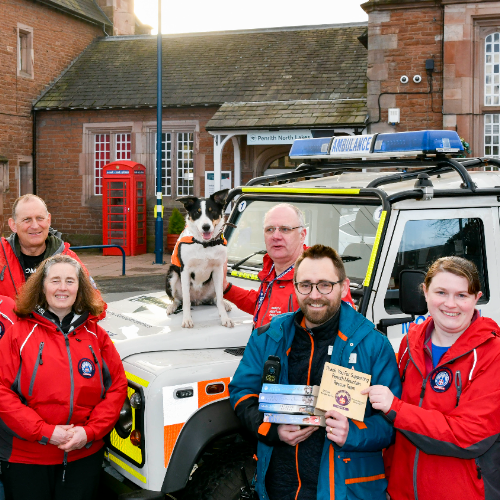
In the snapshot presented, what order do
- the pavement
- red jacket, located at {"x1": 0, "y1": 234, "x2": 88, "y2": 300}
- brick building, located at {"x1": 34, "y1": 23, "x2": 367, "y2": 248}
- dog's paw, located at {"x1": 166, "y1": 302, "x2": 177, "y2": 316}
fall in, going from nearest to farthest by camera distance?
1. red jacket, located at {"x1": 0, "y1": 234, "x2": 88, "y2": 300}
2. dog's paw, located at {"x1": 166, "y1": 302, "x2": 177, "y2": 316}
3. the pavement
4. brick building, located at {"x1": 34, "y1": 23, "x2": 367, "y2": 248}

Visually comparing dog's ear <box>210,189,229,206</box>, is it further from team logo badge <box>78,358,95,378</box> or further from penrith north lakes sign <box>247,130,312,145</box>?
penrith north lakes sign <box>247,130,312,145</box>

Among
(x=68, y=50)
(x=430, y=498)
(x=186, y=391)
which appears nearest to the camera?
(x=430, y=498)

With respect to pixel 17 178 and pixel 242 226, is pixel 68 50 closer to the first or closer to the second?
pixel 17 178

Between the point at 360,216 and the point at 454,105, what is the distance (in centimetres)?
1268

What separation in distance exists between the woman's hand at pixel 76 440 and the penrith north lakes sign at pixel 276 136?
15.1 m

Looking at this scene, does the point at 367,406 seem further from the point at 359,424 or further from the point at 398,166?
the point at 398,166

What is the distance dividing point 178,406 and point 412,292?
1198mm

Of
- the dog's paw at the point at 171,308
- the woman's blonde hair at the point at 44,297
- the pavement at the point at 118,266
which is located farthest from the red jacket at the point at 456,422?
the pavement at the point at 118,266

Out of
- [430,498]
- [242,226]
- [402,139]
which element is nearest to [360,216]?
[402,139]

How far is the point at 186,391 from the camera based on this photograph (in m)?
2.95

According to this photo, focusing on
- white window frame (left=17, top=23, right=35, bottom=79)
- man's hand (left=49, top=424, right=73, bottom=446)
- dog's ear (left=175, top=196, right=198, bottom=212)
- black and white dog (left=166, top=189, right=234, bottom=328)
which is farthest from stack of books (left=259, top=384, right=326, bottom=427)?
white window frame (left=17, top=23, right=35, bottom=79)

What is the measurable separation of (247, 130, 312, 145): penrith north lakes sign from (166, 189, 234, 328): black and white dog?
13.5 meters

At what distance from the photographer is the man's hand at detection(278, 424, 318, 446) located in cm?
249

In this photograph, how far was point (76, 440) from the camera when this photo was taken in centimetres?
290
